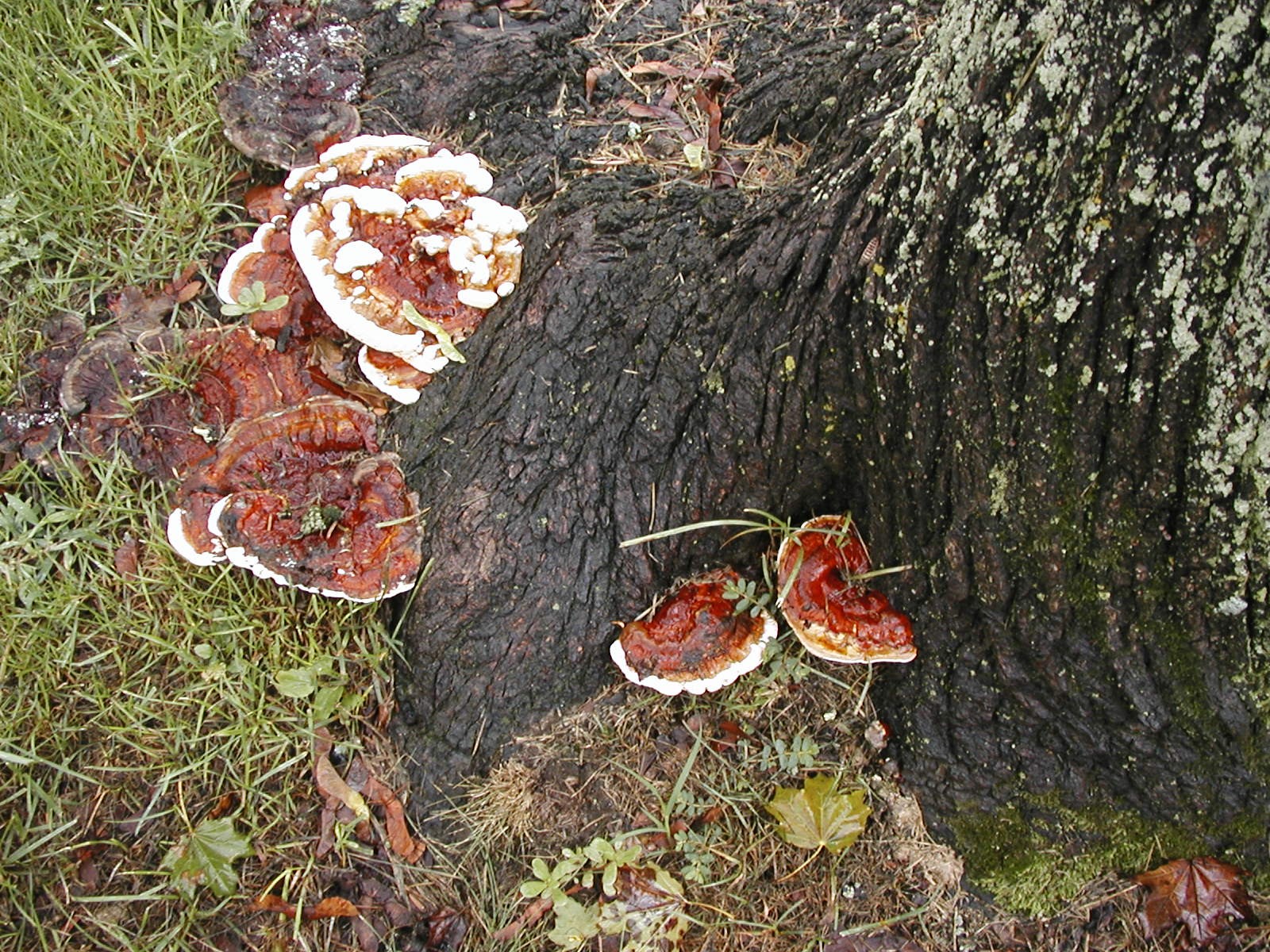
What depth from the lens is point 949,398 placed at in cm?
256

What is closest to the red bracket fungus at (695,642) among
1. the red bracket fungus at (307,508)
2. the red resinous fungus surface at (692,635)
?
the red resinous fungus surface at (692,635)

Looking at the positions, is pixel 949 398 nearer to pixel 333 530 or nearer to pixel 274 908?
pixel 333 530

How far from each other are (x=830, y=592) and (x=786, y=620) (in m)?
0.22

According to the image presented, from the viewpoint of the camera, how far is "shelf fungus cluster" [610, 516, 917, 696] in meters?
3.14

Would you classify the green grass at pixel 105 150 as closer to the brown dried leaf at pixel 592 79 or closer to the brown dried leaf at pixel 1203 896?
the brown dried leaf at pixel 592 79

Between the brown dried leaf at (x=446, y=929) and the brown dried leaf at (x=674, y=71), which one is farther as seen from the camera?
the brown dried leaf at (x=674, y=71)

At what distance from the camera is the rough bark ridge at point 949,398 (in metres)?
2.03

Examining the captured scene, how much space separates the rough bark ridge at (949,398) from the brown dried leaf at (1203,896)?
15cm

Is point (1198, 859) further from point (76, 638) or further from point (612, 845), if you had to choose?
point (76, 638)

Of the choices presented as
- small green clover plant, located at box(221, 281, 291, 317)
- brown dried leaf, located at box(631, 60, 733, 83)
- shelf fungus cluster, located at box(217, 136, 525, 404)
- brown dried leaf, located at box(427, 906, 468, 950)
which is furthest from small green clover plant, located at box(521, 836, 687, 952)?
brown dried leaf, located at box(631, 60, 733, 83)

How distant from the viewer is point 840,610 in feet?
10.4

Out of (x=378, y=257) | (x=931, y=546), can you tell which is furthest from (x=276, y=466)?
(x=931, y=546)

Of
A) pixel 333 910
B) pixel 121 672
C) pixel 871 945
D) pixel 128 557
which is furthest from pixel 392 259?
pixel 871 945

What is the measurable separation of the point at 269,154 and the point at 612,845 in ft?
10.6
